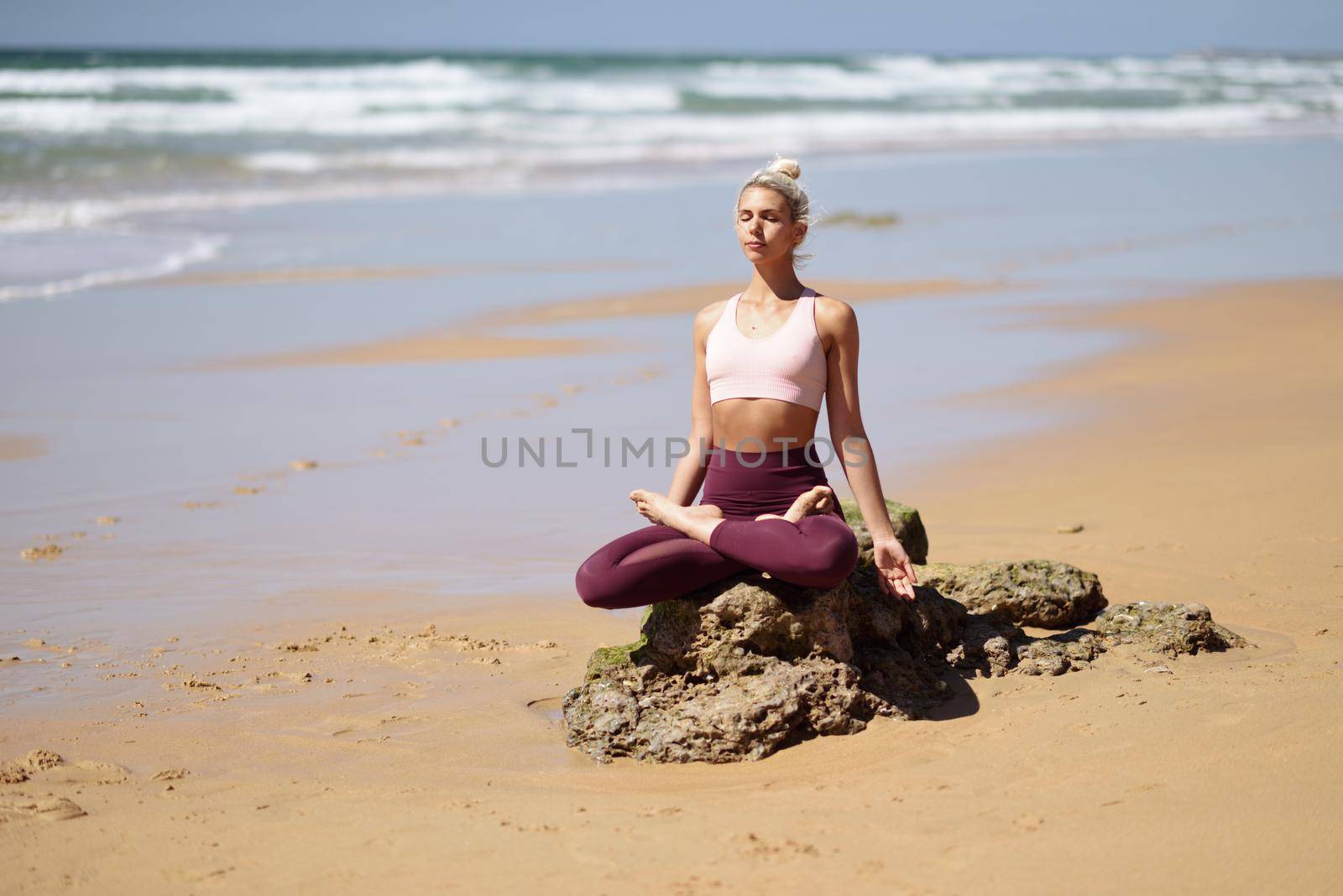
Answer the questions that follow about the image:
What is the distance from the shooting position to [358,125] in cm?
3625

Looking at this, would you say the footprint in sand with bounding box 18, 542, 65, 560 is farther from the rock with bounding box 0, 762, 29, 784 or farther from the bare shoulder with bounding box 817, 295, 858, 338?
the bare shoulder with bounding box 817, 295, 858, 338

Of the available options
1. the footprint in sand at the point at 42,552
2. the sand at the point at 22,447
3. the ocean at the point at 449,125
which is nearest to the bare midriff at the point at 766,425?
the footprint in sand at the point at 42,552

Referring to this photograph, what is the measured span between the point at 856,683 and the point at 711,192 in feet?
62.4

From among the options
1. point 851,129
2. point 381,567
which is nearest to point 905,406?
point 381,567

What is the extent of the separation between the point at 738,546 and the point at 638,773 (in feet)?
2.54

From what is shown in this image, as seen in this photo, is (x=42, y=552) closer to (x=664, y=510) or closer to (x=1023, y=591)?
(x=664, y=510)

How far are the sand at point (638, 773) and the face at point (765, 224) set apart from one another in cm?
163

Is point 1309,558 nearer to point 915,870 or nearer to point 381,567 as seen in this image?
point 915,870

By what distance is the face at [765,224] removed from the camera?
15.2 ft

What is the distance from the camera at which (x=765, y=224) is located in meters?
4.64

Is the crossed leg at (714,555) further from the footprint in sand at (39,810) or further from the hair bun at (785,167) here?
the footprint in sand at (39,810)

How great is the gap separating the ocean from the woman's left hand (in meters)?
11.6

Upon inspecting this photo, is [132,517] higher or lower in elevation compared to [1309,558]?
lower

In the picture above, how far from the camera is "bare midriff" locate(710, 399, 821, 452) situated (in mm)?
4645
